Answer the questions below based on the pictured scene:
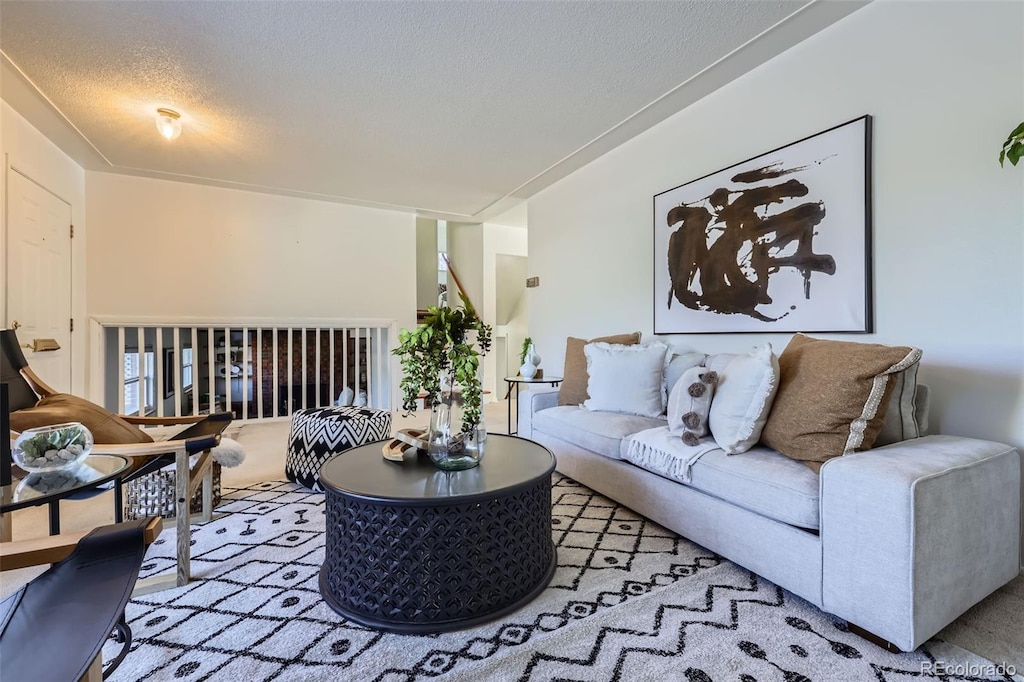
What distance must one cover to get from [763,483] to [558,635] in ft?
2.88

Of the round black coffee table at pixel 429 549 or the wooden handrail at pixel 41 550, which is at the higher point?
the wooden handrail at pixel 41 550

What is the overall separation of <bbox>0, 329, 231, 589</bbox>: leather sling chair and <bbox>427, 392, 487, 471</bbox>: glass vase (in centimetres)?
95

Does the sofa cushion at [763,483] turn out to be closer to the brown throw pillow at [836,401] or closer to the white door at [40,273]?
the brown throw pillow at [836,401]

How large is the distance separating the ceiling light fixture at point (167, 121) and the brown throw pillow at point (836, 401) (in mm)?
3894

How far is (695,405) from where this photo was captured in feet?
6.54

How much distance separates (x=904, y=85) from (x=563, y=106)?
1.73m

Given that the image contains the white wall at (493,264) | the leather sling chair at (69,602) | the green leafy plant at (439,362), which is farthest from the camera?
the white wall at (493,264)

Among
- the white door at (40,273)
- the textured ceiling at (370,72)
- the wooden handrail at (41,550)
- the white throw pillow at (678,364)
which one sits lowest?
the wooden handrail at (41,550)

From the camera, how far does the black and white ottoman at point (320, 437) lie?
8.61 ft

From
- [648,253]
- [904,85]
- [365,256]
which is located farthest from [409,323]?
[904,85]

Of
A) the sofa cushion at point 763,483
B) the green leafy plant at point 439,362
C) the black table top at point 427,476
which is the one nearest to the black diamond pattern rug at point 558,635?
the sofa cushion at point 763,483

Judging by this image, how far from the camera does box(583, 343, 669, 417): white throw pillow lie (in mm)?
2617

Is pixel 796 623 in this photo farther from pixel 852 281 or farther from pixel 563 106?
pixel 563 106

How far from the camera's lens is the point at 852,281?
2098 millimetres
